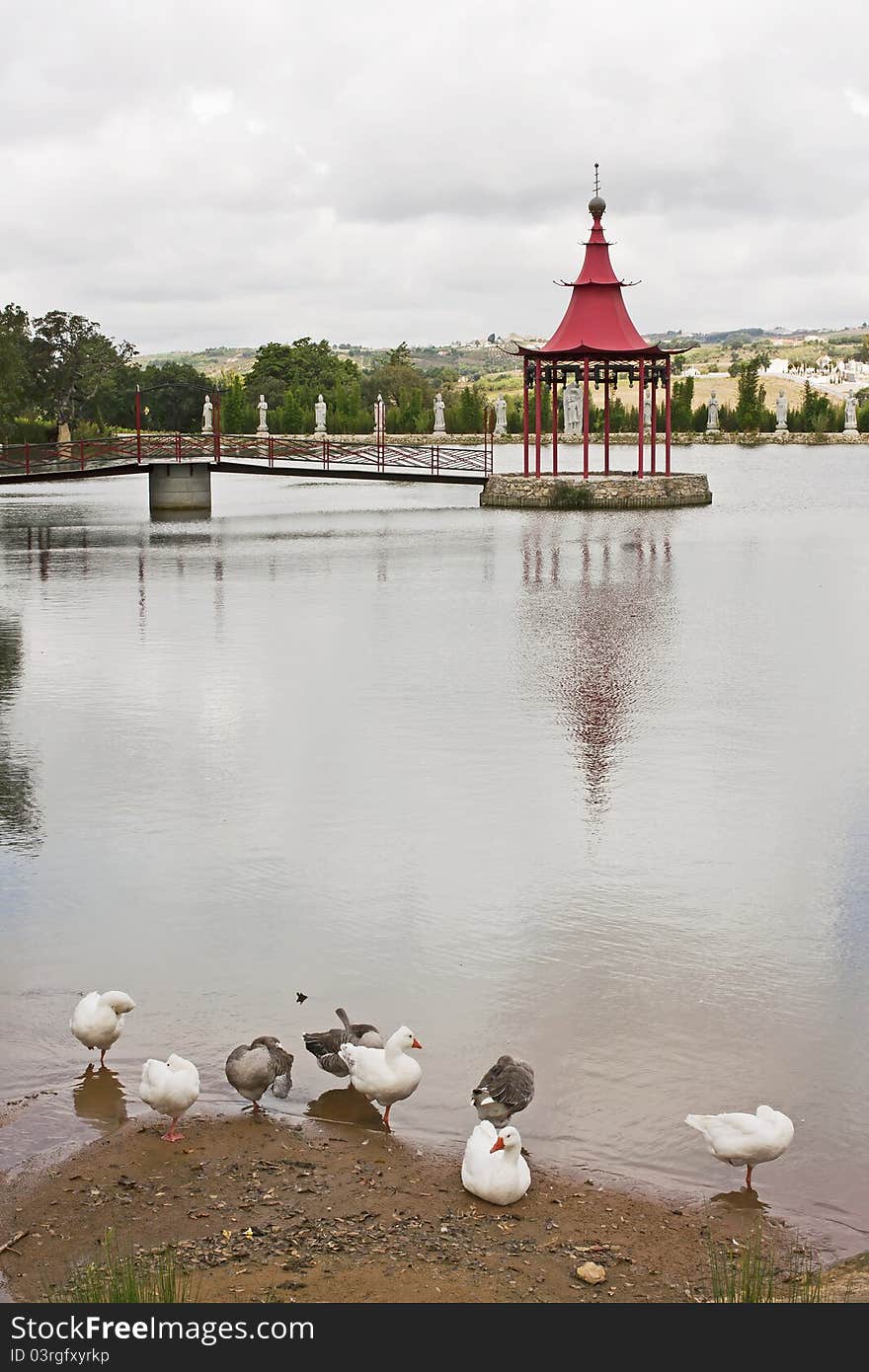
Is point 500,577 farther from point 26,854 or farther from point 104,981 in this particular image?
point 104,981

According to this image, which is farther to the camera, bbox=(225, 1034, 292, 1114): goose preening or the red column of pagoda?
the red column of pagoda

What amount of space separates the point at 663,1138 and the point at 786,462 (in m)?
53.9

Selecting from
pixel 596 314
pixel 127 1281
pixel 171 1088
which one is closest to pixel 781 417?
pixel 596 314

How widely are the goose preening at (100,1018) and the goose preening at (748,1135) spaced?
244cm

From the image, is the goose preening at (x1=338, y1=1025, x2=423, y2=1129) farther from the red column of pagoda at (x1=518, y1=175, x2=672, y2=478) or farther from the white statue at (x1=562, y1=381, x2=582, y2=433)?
the white statue at (x1=562, y1=381, x2=582, y2=433)

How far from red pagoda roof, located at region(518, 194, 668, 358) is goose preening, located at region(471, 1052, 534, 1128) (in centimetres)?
3249

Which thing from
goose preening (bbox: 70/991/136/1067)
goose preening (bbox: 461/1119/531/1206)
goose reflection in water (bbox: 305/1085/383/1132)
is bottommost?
goose reflection in water (bbox: 305/1085/383/1132)

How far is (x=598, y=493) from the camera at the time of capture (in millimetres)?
36781

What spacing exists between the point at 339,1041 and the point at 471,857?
301cm

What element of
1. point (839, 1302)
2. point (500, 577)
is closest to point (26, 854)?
point (839, 1302)

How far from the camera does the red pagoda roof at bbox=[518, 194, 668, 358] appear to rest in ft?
124

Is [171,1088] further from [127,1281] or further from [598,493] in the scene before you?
[598,493]

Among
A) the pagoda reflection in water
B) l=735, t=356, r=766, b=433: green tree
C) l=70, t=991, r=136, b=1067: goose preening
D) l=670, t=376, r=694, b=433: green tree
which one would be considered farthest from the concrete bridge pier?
l=735, t=356, r=766, b=433: green tree

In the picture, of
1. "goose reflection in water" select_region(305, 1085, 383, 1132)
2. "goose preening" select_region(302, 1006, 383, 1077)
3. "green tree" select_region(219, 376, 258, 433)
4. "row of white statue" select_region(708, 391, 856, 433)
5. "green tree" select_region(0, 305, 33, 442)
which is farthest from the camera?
"green tree" select_region(219, 376, 258, 433)
